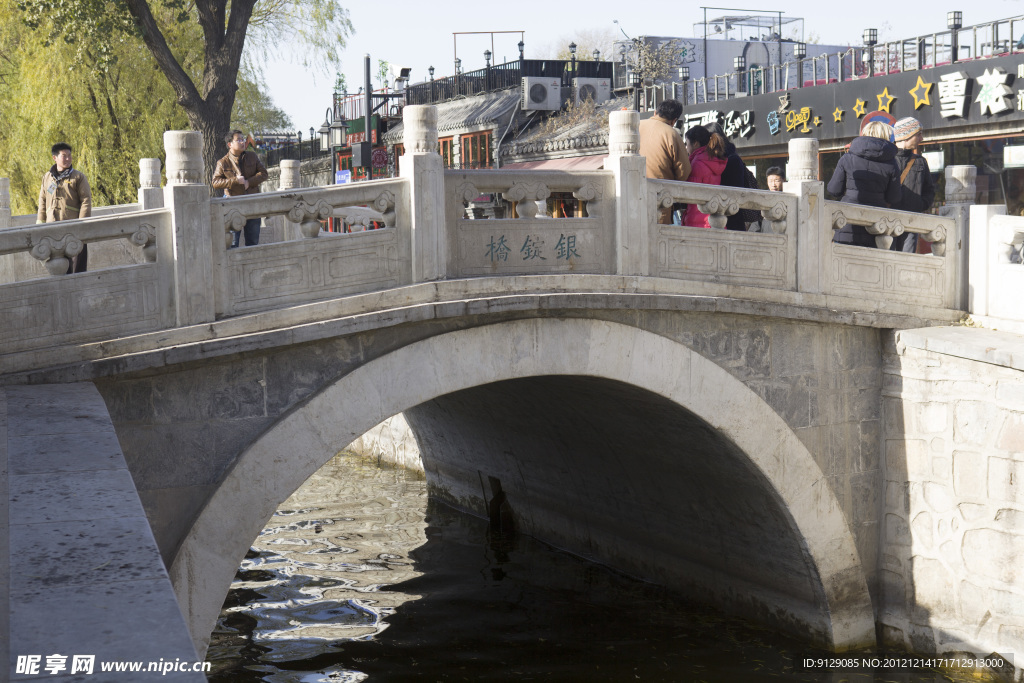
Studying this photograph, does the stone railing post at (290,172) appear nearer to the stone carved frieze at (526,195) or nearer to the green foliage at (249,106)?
the stone carved frieze at (526,195)

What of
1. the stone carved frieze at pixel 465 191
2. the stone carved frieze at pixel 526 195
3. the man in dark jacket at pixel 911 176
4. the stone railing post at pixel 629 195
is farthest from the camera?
the man in dark jacket at pixel 911 176

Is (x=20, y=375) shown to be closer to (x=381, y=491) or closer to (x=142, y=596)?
(x=142, y=596)

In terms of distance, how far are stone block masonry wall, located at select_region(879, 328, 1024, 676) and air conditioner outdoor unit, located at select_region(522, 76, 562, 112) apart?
46.5ft

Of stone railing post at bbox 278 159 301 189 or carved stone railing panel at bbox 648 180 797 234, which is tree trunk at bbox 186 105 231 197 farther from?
carved stone railing panel at bbox 648 180 797 234

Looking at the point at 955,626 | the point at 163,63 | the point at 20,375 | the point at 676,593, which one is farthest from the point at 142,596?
the point at 163,63

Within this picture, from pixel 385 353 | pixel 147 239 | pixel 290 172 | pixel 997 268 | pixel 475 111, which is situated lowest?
pixel 385 353

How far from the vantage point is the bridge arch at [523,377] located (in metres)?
5.48

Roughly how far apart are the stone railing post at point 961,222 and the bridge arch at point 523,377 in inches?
66.3

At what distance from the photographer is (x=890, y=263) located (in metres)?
7.45

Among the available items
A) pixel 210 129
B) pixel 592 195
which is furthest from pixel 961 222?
pixel 210 129

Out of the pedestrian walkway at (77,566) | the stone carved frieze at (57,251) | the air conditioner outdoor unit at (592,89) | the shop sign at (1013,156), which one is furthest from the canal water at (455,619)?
the air conditioner outdoor unit at (592,89)

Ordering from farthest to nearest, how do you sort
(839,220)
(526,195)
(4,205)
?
(4,205) → (839,220) → (526,195)

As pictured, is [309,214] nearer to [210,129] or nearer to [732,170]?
[732,170]

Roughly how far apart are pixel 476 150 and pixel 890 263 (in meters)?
14.8
